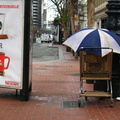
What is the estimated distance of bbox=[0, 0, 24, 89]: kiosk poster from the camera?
285 inches

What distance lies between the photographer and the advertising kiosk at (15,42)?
7.24 meters

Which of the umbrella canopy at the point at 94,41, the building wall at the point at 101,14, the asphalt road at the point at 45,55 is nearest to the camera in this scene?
the umbrella canopy at the point at 94,41

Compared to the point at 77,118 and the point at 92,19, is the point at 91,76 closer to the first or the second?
the point at 77,118

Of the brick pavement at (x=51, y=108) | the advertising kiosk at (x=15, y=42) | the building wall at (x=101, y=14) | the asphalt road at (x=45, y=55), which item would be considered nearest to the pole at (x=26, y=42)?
the advertising kiosk at (x=15, y=42)

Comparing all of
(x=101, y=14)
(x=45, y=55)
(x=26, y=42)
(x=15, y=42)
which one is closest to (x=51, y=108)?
(x=26, y=42)

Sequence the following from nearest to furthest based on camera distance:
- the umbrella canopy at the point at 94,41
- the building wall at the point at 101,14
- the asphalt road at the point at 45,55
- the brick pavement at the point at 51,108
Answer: the brick pavement at the point at 51,108
the umbrella canopy at the point at 94,41
the asphalt road at the point at 45,55
the building wall at the point at 101,14

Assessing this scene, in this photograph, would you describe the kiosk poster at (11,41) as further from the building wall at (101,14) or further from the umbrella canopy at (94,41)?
the building wall at (101,14)

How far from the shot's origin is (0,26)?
738cm

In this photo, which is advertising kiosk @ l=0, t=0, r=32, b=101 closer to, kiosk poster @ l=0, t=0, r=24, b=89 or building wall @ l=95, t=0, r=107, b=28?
kiosk poster @ l=0, t=0, r=24, b=89

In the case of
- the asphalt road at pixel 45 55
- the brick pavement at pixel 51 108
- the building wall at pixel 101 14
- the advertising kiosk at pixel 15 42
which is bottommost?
the asphalt road at pixel 45 55

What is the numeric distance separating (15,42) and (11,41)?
0.11m

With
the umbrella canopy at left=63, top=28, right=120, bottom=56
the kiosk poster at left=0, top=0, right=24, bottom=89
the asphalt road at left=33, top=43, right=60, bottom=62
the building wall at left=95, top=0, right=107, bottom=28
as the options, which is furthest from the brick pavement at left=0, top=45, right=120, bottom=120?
the building wall at left=95, top=0, right=107, bottom=28

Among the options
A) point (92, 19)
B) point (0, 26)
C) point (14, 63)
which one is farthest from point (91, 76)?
point (92, 19)

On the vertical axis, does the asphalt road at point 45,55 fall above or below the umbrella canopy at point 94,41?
below
